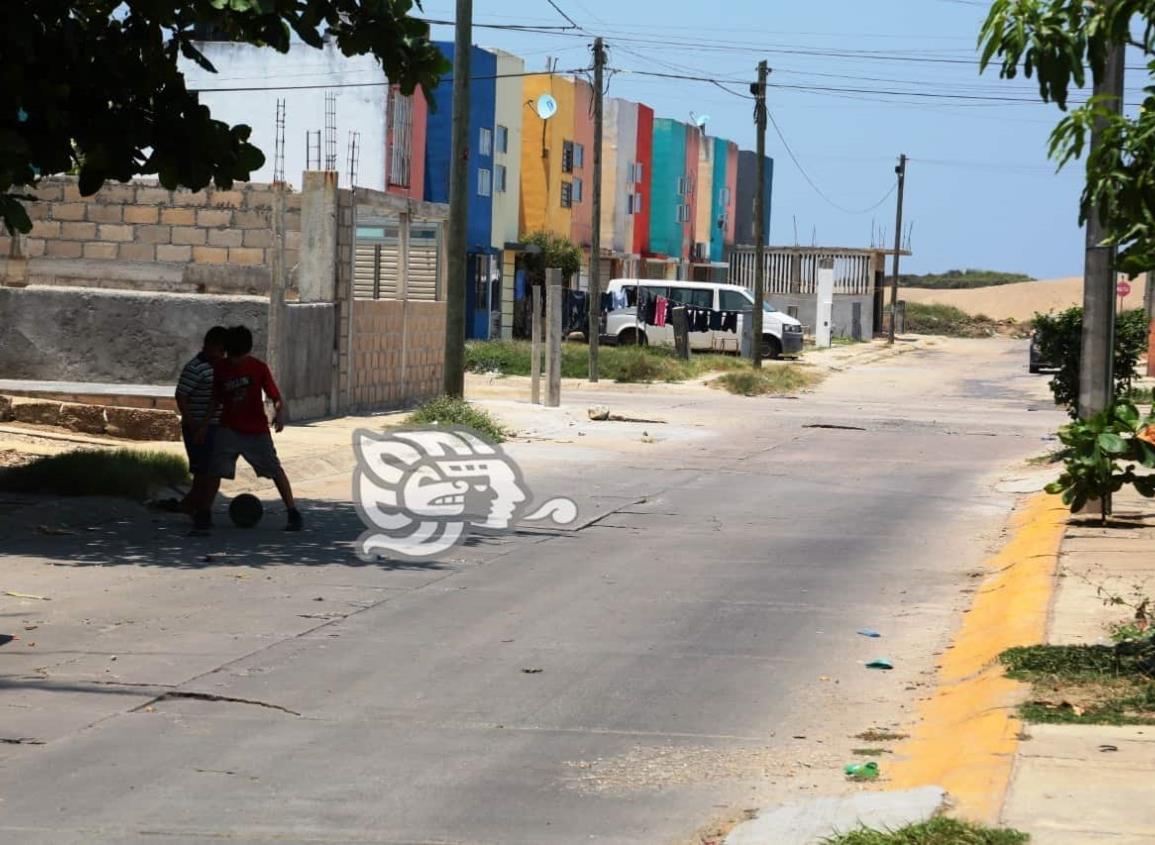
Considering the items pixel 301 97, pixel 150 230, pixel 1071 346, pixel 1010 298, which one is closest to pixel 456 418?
pixel 150 230

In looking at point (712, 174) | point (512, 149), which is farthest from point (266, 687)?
point (712, 174)

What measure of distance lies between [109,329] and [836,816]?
18.3m

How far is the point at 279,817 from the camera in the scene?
633 centimetres

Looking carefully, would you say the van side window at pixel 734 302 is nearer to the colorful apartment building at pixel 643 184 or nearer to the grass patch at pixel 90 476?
the colorful apartment building at pixel 643 184

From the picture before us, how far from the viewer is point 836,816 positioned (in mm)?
6305

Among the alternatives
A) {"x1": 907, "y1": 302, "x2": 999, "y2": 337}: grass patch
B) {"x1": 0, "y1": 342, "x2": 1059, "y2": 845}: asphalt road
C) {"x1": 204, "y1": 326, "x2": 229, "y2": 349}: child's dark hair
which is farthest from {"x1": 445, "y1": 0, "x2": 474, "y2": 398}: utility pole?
{"x1": 907, "y1": 302, "x2": 999, "y2": 337}: grass patch

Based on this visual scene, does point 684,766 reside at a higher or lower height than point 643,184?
lower

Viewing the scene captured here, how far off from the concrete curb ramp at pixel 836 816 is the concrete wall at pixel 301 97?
138ft

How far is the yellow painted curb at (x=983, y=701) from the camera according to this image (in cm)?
662

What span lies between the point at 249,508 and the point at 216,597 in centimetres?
328

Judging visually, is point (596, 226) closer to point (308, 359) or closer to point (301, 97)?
point (301, 97)

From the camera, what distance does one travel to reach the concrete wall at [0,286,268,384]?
2291 cm

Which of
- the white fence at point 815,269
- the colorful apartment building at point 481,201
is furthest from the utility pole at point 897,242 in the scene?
the colorful apartment building at point 481,201

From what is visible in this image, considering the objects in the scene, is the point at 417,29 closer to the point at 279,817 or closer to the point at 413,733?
the point at 413,733
